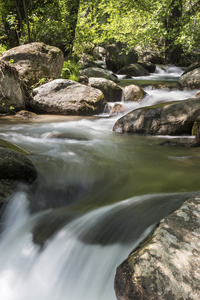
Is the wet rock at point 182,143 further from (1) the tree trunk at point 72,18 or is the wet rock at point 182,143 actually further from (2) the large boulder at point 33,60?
(1) the tree trunk at point 72,18

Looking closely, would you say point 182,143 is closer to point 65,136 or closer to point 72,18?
point 65,136

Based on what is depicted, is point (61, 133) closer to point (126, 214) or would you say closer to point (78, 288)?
point (126, 214)

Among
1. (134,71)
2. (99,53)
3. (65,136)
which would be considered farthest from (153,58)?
(65,136)

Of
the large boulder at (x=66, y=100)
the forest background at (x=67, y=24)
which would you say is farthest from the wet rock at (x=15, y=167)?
the forest background at (x=67, y=24)

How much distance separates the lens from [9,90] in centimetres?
868

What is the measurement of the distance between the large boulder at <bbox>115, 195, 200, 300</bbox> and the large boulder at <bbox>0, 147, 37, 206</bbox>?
193cm

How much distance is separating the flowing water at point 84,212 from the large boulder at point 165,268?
1.33 feet

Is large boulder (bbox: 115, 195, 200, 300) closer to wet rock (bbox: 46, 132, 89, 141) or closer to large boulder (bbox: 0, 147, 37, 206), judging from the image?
large boulder (bbox: 0, 147, 37, 206)

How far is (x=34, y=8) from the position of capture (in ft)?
43.0

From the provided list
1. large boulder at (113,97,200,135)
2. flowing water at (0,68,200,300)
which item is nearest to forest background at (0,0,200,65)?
large boulder at (113,97,200,135)

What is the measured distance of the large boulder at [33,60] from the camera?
10.1 metres

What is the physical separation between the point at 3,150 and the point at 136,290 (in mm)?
2530

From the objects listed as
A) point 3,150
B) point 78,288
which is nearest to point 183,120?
point 3,150

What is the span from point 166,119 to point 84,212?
14.0 feet
